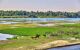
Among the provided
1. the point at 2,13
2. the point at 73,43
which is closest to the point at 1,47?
the point at 73,43

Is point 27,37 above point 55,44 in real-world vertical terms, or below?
below

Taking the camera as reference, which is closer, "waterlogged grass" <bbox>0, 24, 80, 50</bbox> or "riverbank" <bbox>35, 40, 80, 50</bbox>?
"riverbank" <bbox>35, 40, 80, 50</bbox>

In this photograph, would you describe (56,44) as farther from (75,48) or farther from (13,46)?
(13,46)

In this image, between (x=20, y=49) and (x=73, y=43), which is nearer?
(x=20, y=49)

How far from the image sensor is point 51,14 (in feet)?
497

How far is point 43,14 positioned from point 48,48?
128159 mm

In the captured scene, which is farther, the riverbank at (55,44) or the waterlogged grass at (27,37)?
the waterlogged grass at (27,37)

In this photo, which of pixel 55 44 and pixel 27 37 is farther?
pixel 27 37

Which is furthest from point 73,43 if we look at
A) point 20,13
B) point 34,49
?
point 20,13

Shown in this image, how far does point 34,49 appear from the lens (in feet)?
69.4

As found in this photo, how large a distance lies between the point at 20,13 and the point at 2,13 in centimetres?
1790

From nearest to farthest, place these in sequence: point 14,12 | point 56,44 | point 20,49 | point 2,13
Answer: point 20,49
point 56,44
point 2,13
point 14,12

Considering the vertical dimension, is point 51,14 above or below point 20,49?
below

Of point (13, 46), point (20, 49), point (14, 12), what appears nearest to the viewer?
point (20, 49)
